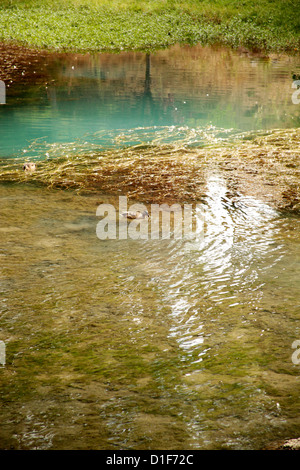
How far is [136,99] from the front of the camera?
10.9 m

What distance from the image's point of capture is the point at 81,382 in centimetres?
249

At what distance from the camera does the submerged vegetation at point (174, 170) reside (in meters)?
5.39

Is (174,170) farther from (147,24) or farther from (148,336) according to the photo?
(147,24)

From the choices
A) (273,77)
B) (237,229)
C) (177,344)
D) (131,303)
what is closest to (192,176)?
(237,229)

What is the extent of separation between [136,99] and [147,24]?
1406 centimetres

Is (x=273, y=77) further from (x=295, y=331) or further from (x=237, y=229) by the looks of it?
(x=295, y=331)

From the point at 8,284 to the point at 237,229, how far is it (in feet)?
6.86

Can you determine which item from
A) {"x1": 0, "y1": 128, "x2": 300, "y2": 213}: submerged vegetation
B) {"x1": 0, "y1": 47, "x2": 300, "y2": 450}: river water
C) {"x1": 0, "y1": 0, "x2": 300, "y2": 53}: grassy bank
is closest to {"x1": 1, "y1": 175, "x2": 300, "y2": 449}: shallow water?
{"x1": 0, "y1": 47, "x2": 300, "y2": 450}: river water

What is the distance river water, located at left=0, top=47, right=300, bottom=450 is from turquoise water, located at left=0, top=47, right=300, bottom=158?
9.79 ft

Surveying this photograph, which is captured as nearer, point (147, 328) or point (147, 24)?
point (147, 328)

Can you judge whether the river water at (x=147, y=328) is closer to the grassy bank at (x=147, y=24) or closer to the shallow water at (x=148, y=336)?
the shallow water at (x=148, y=336)

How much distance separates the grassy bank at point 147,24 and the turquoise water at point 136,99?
3905 millimetres

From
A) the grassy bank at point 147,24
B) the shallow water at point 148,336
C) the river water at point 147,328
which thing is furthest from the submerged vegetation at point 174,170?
the grassy bank at point 147,24

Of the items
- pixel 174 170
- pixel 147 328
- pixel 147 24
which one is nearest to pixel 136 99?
pixel 174 170
